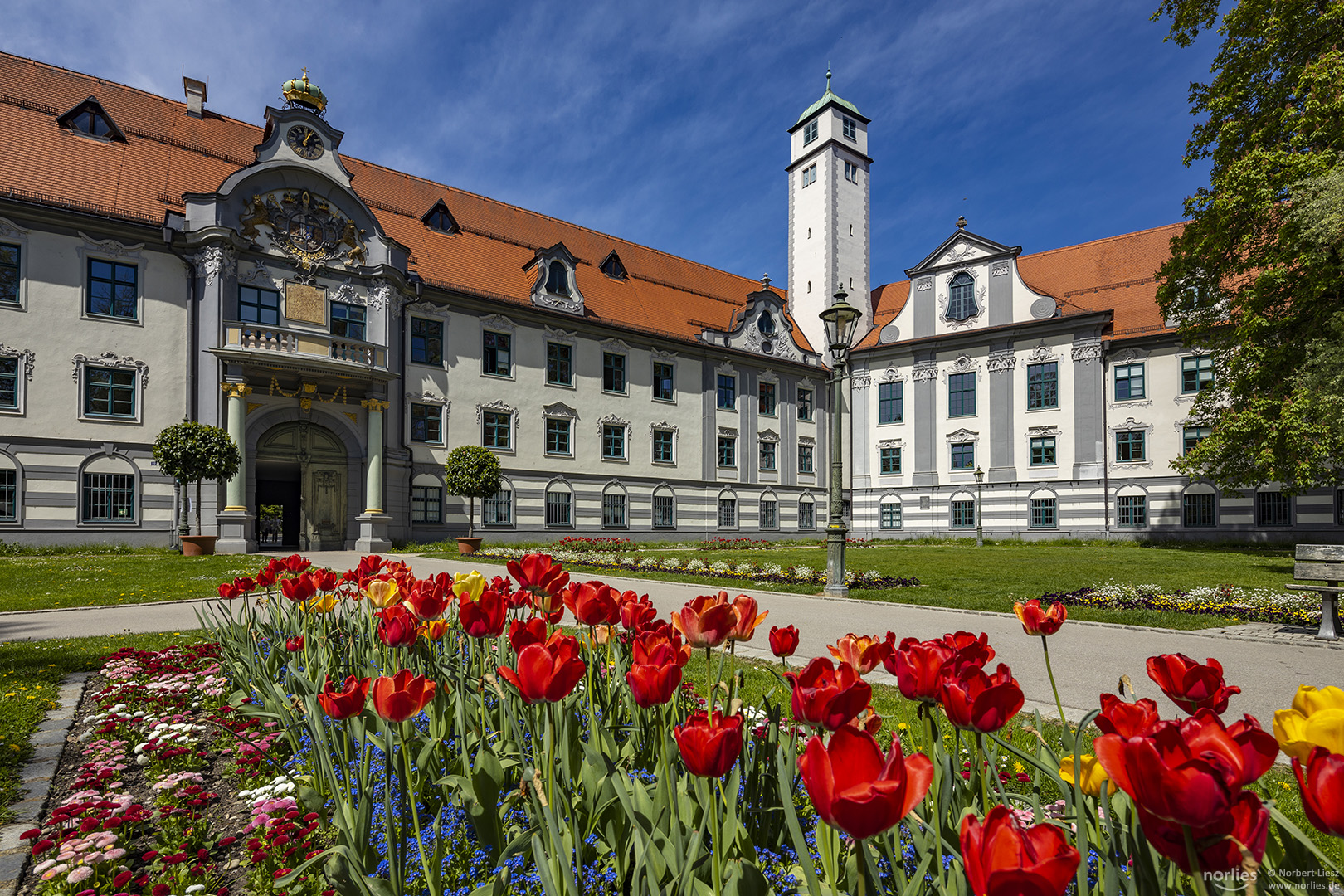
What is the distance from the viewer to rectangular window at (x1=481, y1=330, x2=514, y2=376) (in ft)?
88.7

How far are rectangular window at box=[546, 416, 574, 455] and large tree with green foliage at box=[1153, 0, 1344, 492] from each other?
2066 cm

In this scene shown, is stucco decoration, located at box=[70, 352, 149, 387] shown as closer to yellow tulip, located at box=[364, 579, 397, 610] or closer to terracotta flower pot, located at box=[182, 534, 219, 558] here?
terracotta flower pot, located at box=[182, 534, 219, 558]

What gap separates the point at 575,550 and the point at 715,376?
46.9 feet

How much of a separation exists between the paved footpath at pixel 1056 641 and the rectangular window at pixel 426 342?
54.6ft

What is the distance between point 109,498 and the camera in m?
19.8

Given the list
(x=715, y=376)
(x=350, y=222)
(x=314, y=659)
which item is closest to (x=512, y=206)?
(x=350, y=222)

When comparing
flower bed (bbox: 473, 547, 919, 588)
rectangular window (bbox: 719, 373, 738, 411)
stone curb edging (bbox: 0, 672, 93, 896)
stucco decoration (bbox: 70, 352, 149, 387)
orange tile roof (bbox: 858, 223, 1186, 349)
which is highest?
orange tile roof (bbox: 858, 223, 1186, 349)

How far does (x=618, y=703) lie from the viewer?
3037 millimetres

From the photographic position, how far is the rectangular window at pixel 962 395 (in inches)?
1364

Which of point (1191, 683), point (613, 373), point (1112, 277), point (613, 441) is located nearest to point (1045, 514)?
point (1112, 277)

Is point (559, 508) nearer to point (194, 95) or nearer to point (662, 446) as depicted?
point (662, 446)

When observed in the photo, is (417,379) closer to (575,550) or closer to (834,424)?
(575,550)

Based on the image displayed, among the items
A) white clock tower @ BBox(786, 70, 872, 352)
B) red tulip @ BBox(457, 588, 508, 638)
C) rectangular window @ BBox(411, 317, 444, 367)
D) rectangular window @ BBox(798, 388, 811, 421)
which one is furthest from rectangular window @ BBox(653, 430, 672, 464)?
red tulip @ BBox(457, 588, 508, 638)

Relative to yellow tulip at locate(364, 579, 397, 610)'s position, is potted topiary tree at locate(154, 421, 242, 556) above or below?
above
